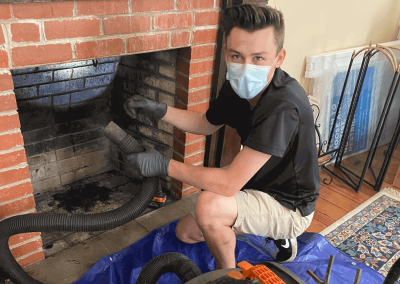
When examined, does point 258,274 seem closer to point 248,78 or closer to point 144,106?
point 248,78

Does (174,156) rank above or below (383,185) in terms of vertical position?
Answer: above

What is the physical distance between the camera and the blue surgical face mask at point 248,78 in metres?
1.26

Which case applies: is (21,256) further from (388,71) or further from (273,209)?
(388,71)

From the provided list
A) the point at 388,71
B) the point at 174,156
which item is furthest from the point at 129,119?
the point at 388,71

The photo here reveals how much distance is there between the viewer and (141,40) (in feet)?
4.76

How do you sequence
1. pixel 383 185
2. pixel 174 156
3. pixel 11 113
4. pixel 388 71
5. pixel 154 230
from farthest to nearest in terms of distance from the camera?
pixel 388 71 → pixel 383 185 → pixel 174 156 → pixel 154 230 → pixel 11 113

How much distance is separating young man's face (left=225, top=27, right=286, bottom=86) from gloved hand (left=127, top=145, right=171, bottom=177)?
0.48 meters

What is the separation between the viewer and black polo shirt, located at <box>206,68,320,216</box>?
1190 mm

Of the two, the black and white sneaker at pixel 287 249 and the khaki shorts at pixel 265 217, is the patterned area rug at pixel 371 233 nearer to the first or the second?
the black and white sneaker at pixel 287 249

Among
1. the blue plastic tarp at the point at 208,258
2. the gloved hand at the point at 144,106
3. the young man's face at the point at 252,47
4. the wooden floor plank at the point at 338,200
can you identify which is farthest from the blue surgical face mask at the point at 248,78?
the wooden floor plank at the point at 338,200

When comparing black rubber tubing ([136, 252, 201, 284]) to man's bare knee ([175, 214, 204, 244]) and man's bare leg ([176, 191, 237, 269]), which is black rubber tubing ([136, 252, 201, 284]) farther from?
man's bare knee ([175, 214, 204, 244])

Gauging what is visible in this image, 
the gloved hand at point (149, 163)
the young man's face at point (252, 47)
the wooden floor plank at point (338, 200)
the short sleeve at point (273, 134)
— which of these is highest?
the young man's face at point (252, 47)

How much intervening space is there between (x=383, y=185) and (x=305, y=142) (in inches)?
57.8

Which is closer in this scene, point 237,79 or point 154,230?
point 237,79
